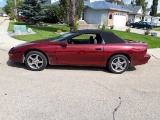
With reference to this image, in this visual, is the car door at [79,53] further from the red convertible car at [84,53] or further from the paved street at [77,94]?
the paved street at [77,94]

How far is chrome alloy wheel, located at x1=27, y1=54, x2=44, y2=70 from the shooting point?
18.2ft

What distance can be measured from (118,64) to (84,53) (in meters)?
1.13

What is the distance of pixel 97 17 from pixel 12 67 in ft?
98.6

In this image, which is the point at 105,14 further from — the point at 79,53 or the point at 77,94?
the point at 77,94

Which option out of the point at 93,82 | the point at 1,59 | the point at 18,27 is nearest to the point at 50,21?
the point at 18,27

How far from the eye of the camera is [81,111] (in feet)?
10.9

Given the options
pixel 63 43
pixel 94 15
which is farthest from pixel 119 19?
pixel 63 43

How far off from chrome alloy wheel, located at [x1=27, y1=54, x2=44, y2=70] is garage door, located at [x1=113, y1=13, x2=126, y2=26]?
30714 mm

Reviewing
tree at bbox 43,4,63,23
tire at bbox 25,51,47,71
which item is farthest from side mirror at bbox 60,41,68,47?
tree at bbox 43,4,63,23

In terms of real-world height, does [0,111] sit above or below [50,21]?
below

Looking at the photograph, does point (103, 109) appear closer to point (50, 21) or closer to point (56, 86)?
point (56, 86)

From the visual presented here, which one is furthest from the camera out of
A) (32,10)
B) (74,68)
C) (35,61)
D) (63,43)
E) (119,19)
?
(119,19)

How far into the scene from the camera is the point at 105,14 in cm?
3288

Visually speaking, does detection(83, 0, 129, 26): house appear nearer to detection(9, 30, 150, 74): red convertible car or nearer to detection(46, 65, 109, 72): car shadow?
detection(46, 65, 109, 72): car shadow
